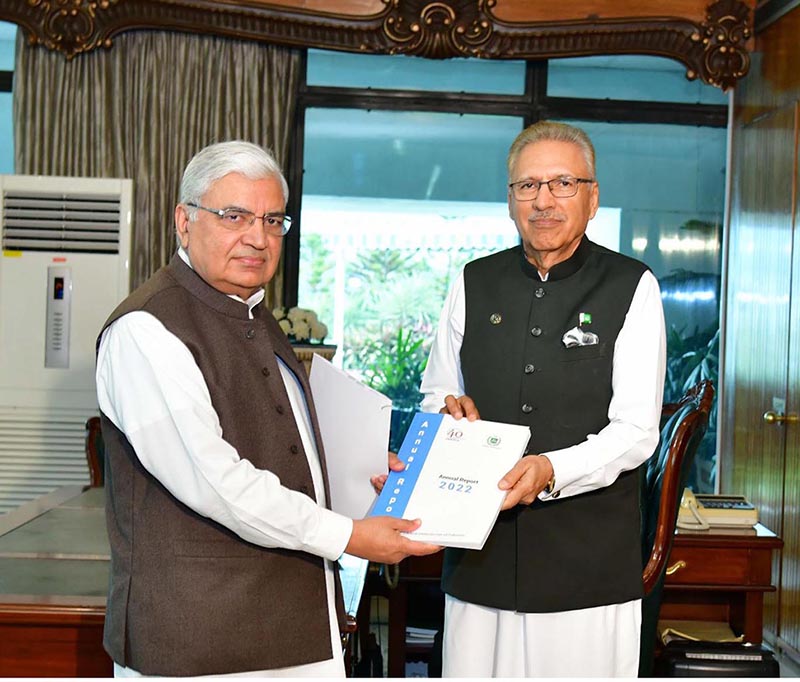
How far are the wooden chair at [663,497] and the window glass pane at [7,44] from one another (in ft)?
13.4

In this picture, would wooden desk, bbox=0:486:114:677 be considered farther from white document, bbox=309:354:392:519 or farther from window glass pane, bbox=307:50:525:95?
window glass pane, bbox=307:50:525:95

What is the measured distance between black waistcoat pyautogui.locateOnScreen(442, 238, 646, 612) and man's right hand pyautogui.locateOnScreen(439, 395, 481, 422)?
0.22 feet

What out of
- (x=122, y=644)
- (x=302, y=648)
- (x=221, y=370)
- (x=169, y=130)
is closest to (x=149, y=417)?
(x=221, y=370)

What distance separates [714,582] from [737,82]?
3.15 m

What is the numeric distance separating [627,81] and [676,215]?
764 millimetres

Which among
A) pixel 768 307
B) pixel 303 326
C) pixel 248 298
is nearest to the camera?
pixel 248 298

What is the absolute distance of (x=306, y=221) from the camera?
223 inches

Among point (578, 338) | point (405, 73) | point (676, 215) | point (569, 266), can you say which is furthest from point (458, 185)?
point (578, 338)

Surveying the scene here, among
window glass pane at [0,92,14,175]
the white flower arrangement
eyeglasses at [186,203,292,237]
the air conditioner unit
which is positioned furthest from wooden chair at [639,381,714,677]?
window glass pane at [0,92,14,175]

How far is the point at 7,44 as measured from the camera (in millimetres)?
5453

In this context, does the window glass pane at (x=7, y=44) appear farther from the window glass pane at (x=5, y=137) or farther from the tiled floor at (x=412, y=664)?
the tiled floor at (x=412, y=664)

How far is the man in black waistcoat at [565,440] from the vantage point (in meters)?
2.08

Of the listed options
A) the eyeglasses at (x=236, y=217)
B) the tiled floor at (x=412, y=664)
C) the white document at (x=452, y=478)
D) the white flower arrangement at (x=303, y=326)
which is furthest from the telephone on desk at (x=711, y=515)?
the white flower arrangement at (x=303, y=326)

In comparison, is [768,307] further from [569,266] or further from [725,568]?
[569,266]
